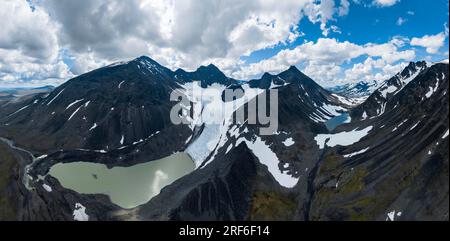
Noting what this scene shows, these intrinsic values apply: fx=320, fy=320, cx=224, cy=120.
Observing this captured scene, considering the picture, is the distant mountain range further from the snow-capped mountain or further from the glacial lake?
the glacial lake

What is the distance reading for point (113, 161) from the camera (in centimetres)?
16300

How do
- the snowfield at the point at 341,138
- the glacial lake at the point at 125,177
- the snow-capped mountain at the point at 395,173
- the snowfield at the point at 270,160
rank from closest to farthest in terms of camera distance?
the snow-capped mountain at the point at 395,173
the snowfield at the point at 270,160
the glacial lake at the point at 125,177
the snowfield at the point at 341,138

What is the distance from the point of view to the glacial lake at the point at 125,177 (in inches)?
4772

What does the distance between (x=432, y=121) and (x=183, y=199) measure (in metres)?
81.2

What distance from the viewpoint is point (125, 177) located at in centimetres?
14425

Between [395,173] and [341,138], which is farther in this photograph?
[341,138]

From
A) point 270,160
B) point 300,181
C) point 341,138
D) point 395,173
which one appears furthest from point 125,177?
point 395,173

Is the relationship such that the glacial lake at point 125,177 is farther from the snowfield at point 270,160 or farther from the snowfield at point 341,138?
the snowfield at point 341,138

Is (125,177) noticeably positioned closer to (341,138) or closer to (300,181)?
(300,181)

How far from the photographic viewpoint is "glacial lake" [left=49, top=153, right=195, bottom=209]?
12121 cm

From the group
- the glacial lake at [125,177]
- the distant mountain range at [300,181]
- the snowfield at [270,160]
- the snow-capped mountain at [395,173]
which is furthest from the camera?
the glacial lake at [125,177]

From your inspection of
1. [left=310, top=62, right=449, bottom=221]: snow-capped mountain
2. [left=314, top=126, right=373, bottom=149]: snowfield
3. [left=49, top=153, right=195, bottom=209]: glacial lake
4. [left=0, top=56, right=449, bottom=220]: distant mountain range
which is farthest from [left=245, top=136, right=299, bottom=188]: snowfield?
[left=49, top=153, right=195, bottom=209]: glacial lake

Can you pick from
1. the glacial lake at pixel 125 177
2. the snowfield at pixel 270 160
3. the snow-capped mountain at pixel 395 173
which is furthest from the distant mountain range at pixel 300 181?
the glacial lake at pixel 125 177
